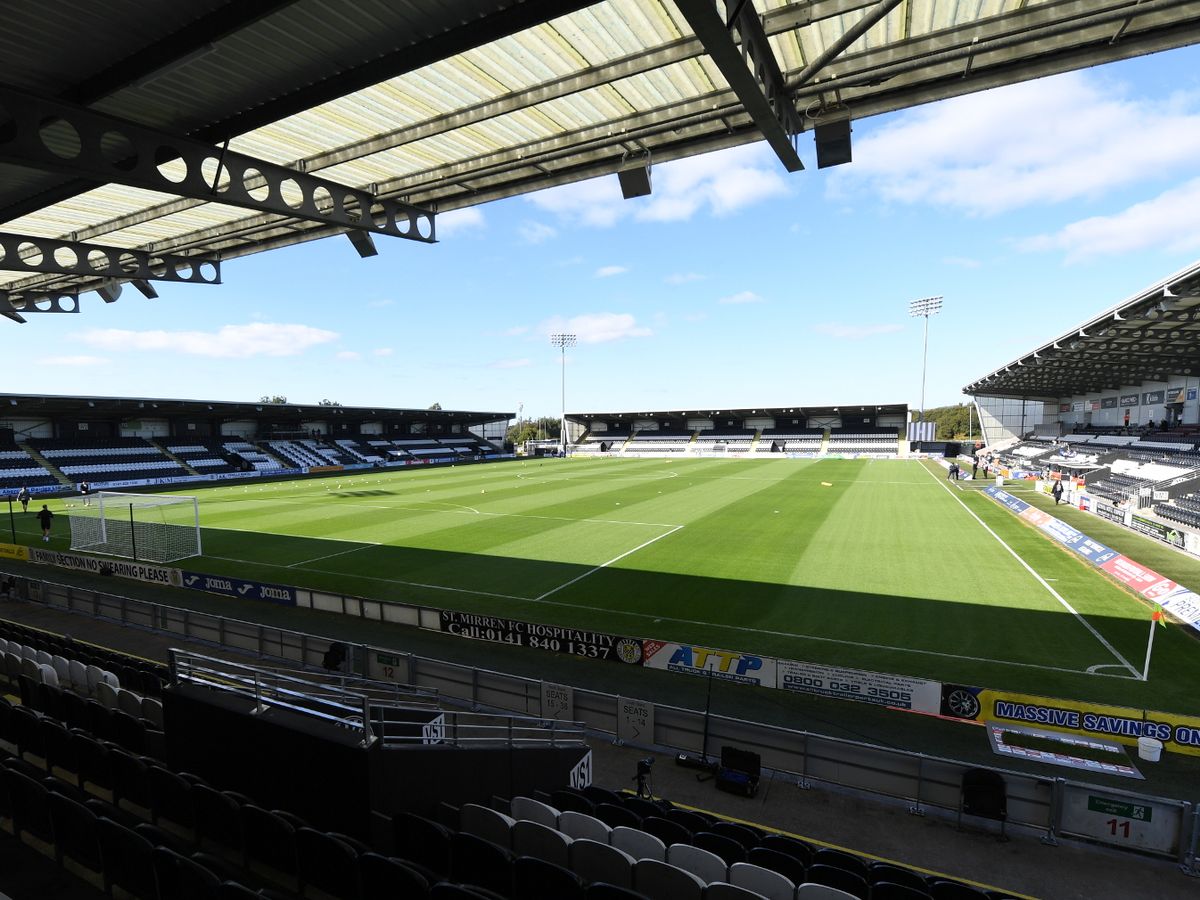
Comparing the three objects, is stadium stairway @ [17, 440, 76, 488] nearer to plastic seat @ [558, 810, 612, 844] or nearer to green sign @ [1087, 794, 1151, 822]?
plastic seat @ [558, 810, 612, 844]

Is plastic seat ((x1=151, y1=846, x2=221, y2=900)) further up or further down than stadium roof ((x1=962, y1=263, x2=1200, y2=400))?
further down

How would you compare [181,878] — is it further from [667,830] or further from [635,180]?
[635,180]

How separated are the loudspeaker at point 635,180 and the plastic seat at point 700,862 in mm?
7712

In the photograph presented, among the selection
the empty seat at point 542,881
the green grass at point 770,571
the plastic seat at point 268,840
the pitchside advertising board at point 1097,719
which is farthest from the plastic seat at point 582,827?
the green grass at point 770,571

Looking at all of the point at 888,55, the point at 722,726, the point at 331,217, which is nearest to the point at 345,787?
the point at 722,726

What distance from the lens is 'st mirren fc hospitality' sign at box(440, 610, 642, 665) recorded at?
13352 millimetres

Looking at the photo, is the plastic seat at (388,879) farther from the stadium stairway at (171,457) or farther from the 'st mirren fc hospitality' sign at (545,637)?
the stadium stairway at (171,457)

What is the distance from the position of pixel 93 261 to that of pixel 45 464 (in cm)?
5392

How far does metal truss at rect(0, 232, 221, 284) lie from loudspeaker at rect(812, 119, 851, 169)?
1243cm

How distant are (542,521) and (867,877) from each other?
87.9 feet

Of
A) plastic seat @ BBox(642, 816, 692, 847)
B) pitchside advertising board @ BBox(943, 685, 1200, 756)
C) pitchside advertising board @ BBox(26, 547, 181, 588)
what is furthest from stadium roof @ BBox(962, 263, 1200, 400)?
pitchside advertising board @ BBox(26, 547, 181, 588)

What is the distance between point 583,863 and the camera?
5277 mm

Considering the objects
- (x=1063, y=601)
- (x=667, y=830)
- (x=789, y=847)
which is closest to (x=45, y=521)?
(x=667, y=830)

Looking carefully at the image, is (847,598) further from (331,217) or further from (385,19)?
(385,19)
